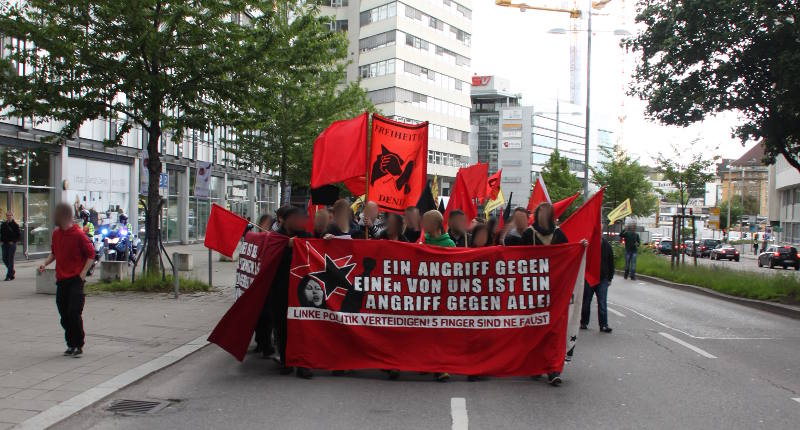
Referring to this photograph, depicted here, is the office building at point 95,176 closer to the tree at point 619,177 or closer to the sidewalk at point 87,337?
the sidewalk at point 87,337

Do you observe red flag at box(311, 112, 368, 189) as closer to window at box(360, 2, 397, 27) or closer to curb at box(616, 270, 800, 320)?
curb at box(616, 270, 800, 320)

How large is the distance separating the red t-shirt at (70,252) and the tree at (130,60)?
6247 mm

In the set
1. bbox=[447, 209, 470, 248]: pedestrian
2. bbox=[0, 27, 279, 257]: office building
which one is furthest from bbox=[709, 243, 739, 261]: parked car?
bbox=[447, 209, 470, 248]: pedestrian

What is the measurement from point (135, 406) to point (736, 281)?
16648 millimetres

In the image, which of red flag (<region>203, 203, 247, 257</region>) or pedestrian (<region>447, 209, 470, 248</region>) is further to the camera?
red flag (<region>203, 203, 247, 257</region>)

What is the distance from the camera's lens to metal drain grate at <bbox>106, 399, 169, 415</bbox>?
6.05 metres

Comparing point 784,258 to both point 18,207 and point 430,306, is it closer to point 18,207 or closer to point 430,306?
point 18,207

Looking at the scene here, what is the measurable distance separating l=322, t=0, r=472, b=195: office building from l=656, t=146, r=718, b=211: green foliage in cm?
3888

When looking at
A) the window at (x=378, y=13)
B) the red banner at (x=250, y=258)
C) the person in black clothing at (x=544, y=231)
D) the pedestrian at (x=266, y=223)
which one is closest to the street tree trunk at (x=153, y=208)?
the pedestrian at (x=266, y=223)

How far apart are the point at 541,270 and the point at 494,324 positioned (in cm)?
76

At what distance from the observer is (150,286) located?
14.6 metres

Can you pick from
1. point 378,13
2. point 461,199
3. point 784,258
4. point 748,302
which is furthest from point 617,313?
point 378,13

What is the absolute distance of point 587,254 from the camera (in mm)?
7910

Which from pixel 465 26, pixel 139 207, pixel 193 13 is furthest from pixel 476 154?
pixel 193 13
